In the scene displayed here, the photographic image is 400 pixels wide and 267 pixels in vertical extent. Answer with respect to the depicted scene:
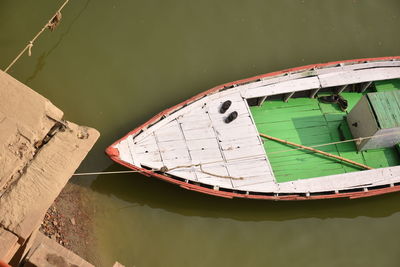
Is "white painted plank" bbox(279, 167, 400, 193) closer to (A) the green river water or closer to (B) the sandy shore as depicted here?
(A) the green river water

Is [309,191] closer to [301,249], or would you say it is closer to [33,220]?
[301,249]

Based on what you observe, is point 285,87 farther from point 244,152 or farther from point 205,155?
point 205,155

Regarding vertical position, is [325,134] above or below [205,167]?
above

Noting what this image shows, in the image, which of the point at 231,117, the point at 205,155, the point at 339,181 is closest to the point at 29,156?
the point at 205,155

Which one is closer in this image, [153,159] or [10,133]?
[10,133]

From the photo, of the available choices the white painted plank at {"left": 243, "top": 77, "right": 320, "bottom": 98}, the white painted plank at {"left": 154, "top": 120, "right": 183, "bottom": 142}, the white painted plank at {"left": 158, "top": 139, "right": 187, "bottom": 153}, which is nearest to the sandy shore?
the white painted plank at {"left": 158, "top": 139, "right": 187, "bottom": 153}

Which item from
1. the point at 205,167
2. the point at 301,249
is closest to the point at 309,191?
the point at 301,249
